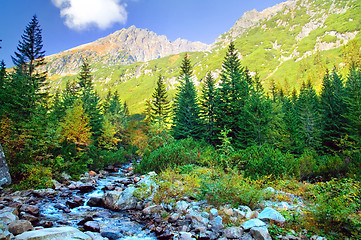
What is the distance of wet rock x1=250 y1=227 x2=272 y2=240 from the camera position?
4316mm

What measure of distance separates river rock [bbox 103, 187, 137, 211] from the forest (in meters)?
1.65

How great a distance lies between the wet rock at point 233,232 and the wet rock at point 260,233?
35 cm

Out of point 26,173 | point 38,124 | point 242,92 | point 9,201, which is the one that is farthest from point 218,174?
point 242,92

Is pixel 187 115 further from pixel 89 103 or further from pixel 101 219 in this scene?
pixel 101 219

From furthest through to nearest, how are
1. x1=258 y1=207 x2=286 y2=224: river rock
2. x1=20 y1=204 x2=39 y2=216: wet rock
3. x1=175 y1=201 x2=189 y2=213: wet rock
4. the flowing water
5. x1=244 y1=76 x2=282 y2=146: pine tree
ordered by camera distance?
1. x1=244 y1=76 x2=282 y2=146: pine tree
2. x1=20 y1=204 x2=39 y2=216: wet rock
3. x1=175 y1=201 x2=189 y2=213: wet rock
4. the flowing water
5. x1=258 y1=207 x2=286 y2=224: river rock

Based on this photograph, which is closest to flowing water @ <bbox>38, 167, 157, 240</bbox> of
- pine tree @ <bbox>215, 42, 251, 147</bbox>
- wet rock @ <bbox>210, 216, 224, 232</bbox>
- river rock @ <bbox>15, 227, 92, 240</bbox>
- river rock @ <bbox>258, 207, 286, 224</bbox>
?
river rock @ <bbox>15, 227, 92, 240</bbox>

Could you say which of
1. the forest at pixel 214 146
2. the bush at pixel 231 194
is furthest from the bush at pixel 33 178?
the bush at pixel 231 194

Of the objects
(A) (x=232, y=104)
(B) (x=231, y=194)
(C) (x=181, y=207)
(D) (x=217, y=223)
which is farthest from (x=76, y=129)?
(D) (x=217, y=223)

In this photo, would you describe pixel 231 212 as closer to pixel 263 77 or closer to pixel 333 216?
pixel 333 216

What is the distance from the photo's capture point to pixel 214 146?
25938 millimetres

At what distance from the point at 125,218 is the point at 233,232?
438cm

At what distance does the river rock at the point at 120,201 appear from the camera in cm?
829

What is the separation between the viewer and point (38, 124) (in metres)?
13.7

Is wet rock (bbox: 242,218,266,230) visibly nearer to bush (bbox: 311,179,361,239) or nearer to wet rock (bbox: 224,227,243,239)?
wet rock (bbox: 224,227,243,239)
